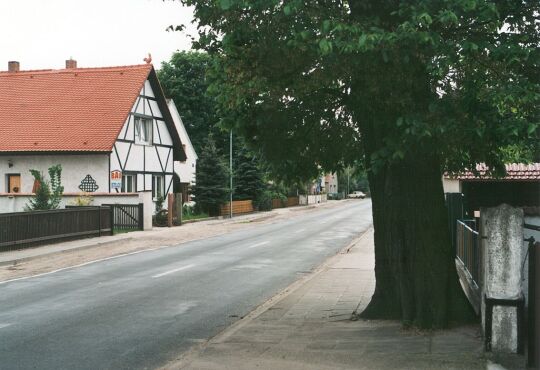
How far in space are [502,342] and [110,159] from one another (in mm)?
28145

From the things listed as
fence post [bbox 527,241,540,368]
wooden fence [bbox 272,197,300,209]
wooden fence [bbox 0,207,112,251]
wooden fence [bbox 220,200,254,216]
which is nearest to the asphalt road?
fence post [bbox 527,241,540,368]

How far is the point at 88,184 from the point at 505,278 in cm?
2863

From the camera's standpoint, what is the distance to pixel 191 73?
196 ft

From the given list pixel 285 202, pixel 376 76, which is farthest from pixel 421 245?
pixel 285 202

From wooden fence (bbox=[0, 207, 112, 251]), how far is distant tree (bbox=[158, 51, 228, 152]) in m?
33.7

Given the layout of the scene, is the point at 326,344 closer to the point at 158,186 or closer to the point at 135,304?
Answer: the point at 135,304

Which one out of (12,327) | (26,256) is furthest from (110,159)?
(12,327)

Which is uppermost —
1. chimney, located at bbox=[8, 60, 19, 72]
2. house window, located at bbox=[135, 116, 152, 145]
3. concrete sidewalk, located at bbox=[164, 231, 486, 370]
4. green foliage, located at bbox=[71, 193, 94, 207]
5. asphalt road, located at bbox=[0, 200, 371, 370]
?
chimney, located at bbox=[8, 60, 19, 72]

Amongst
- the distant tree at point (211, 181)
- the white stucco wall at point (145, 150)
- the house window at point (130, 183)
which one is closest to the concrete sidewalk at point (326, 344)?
the white stucco wall at point (145, 150)

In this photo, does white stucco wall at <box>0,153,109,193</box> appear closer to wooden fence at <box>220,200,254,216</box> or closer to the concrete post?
the concrete post

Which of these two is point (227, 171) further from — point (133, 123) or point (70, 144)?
point (70, 144)

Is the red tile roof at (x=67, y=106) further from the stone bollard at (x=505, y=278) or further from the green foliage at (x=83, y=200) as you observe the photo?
the stone bollard at (x=505, y=278)

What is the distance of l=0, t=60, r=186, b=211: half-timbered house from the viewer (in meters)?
32.6

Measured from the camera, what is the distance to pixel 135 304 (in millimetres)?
10859
